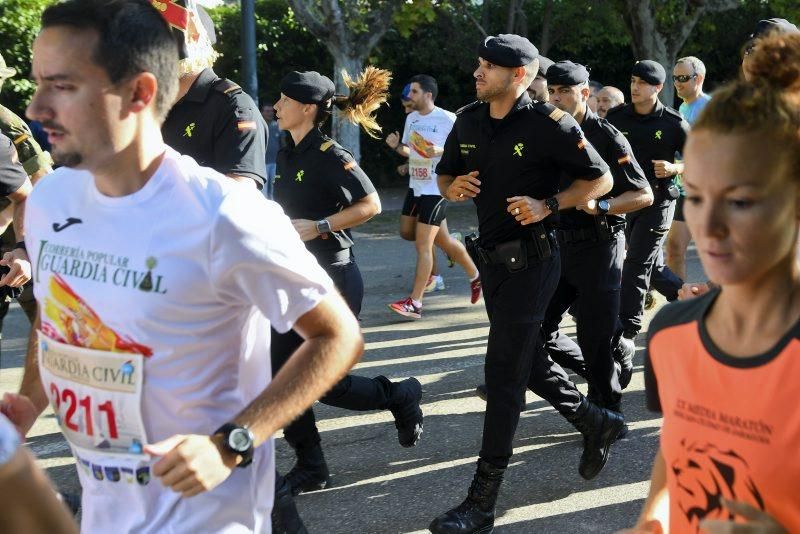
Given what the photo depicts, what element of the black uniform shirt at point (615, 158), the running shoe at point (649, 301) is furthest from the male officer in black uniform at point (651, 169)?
the black uniform shirt at point (615, 158)

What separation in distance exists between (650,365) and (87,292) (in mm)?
1188

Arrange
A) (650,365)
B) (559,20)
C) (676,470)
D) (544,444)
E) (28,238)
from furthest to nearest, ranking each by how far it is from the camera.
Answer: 1. (559,20)
2. (544,444)
3. (28,238)
4. (650,365)
5. (676,470)

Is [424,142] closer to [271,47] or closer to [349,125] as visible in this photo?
[349,125]

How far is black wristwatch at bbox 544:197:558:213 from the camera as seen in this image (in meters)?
4.74

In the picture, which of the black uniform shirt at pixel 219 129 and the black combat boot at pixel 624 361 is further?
the black combat boot at pixel 624 361

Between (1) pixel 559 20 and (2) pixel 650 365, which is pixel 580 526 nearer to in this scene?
(2) pixel 650 365

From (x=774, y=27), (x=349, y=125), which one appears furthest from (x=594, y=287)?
(x=349, y=125)

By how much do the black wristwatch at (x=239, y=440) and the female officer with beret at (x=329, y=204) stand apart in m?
2.93

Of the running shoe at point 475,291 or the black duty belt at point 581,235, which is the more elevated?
the black duty belt at point 581,235

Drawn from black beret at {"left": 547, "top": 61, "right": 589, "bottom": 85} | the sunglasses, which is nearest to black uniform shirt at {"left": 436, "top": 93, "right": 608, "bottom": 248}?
black beret at {"left": 547, "top": 61, "right": 589, "bottom": 85}

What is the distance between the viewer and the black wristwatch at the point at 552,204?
474 centimetres

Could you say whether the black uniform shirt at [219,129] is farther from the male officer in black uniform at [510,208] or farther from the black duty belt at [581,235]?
the black duty belt at [581,235]

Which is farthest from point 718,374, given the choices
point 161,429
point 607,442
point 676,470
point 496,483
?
point 607,442

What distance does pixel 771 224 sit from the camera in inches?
72.6
